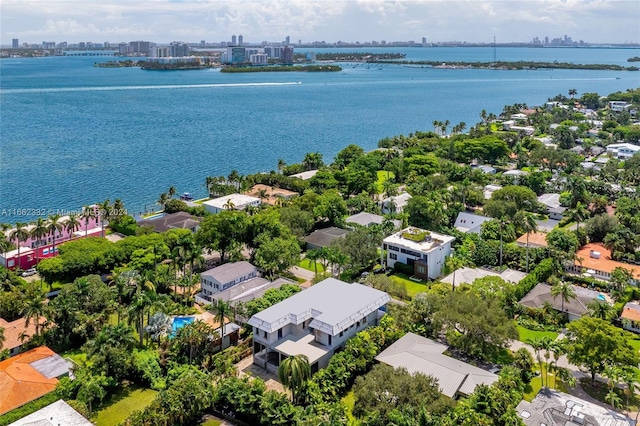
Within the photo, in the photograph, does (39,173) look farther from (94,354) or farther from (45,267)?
(94,354)

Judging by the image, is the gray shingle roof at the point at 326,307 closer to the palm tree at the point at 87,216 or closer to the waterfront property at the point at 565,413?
the waterfront property at the point at 565,413

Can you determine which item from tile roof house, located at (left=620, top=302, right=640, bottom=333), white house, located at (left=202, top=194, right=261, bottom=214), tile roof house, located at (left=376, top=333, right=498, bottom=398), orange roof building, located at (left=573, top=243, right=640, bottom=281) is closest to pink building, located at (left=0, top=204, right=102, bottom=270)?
white house, located at (left=202, top=194, right=261, bottom=214)

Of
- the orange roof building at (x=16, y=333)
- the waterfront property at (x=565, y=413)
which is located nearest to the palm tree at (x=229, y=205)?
the orange roof building at (x=16, y=333)

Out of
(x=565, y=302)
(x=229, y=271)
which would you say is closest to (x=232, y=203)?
(x=229, y=271)

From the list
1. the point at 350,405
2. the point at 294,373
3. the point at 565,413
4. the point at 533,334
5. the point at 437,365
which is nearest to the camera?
the point at 565,413

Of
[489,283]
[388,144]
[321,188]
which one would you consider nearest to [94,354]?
[489,283]

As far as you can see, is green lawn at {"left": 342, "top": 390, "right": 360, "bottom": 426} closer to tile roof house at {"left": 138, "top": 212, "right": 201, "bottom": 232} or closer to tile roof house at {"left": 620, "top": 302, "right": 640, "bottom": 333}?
tile roof house at {"left": 620, "top": 302, "right": 640, "bottom": 333}

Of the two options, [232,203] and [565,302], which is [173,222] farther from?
[565,302]
